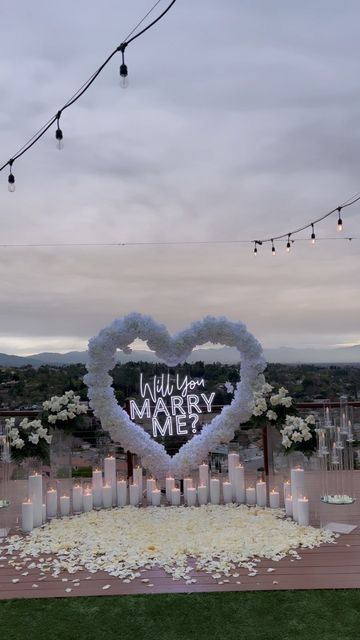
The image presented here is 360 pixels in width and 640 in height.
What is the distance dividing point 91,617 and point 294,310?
7758mm

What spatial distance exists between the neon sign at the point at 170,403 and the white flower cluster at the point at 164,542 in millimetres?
899

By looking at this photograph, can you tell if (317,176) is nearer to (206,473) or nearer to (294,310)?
(294,310)

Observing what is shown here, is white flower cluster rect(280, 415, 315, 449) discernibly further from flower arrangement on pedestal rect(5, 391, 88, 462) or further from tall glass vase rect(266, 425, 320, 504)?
flower arrangement on pedestal rect(5, 391, 88, 462)

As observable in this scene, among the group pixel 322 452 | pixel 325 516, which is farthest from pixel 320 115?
pixel 325 516

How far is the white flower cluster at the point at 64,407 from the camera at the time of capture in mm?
5684

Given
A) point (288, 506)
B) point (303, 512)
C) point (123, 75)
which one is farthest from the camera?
point (288, 506)

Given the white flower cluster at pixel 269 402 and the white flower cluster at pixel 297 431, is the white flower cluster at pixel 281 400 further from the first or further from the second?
the white flower cluster at pixel 297 431

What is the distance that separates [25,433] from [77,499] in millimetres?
870

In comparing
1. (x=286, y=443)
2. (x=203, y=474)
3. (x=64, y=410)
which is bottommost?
(x=203, y=474)

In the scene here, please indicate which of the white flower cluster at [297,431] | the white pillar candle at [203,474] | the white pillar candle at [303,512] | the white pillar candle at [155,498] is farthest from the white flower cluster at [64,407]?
the white pillar candle at [303,512]

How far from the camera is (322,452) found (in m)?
4.95

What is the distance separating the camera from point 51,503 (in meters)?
5.25

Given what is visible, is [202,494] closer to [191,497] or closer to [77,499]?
[191,497]

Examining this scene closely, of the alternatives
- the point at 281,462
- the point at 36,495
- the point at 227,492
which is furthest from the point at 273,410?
the point at 36,495
